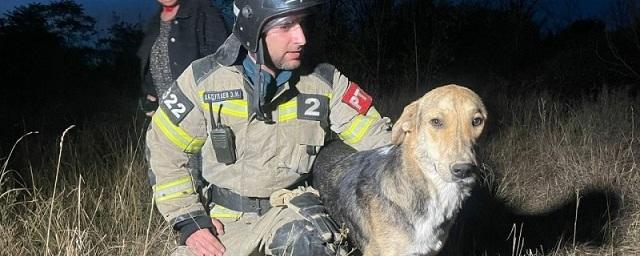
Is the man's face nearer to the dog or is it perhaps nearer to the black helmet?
the black helmet

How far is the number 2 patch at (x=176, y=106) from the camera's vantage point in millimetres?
3365

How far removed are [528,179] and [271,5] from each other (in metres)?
3.39

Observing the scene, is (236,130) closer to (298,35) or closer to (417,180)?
(298,35)

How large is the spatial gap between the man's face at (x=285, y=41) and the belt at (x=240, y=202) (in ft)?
2.29

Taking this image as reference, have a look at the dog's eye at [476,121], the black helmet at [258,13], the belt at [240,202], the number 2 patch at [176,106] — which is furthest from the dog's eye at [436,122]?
the number 2 patch at [176,106]

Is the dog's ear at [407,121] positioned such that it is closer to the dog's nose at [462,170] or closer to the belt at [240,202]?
the dog's nose at [462,170]

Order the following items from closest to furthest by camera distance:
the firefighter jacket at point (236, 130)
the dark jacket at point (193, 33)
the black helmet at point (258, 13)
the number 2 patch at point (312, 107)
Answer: the black helmet at point (258, 13) < the firefighter jacket at point (236, 130) < the number 2 patch at point (312, 107) < the dark jacket at point (193, 33)

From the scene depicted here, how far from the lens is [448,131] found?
3.07m

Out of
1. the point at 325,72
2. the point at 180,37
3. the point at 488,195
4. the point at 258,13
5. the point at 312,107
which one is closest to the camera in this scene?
the point at 258,13

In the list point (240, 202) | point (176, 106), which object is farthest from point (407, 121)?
point (176, 106)

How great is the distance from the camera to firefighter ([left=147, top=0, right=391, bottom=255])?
11.0 ft

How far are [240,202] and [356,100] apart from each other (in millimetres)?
799

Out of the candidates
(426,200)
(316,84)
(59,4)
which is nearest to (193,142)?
(316,84)

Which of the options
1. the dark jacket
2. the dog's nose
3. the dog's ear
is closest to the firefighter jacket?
the dog's ear
